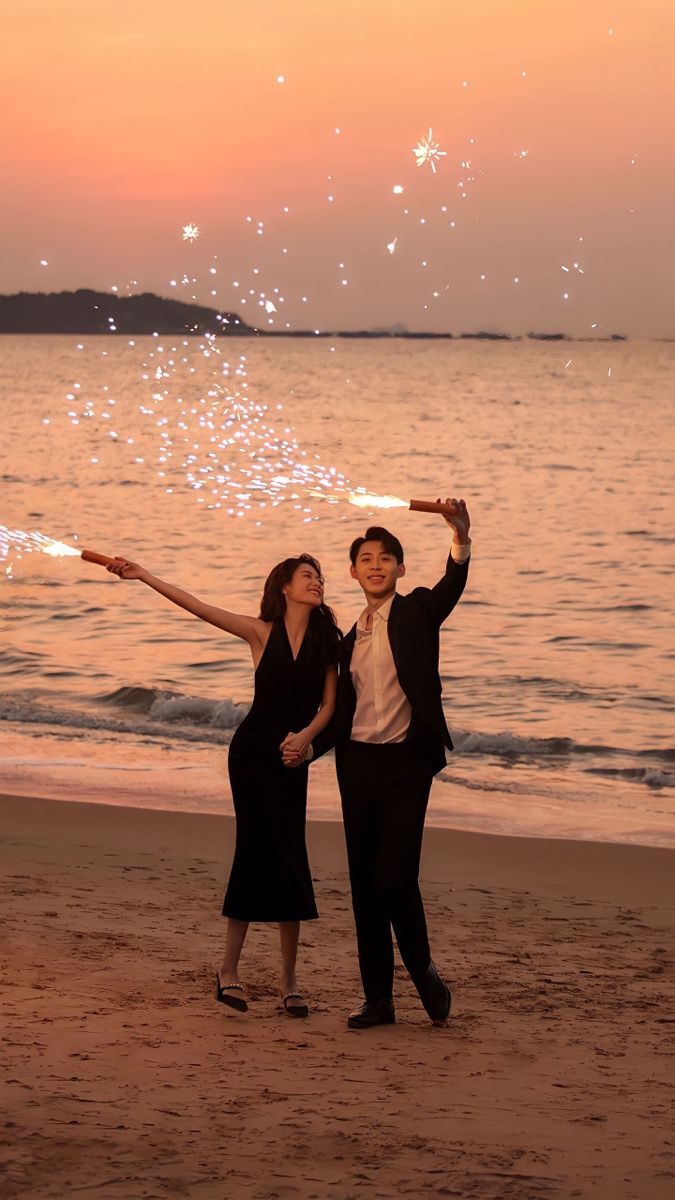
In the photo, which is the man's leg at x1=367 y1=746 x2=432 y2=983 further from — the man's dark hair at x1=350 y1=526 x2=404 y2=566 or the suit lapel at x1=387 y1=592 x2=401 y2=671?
the man's dark hair at x1=350 y1=526 x2=404 y2=566

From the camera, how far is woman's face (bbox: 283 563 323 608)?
627cm

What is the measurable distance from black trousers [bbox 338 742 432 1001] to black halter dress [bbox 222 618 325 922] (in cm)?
24

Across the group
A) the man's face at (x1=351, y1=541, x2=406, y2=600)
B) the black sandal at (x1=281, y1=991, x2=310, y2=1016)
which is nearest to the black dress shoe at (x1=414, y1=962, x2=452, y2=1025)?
the black sandal at (x1=281, y1=991, x2=310, y2=1016)

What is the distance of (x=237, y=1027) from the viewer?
19.7 feet

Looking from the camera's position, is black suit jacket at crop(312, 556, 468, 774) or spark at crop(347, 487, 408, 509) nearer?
black suit jacket at crop(312, 556, 468, 774)

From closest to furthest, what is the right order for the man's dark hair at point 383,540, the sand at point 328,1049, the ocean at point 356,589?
1. the sand at point 328,1049
2. the man's dark hair at point 383,540
3. the ocean at point 356,589

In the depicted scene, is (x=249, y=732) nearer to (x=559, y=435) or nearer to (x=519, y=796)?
(x=519, y=796)

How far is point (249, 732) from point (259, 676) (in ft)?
0.77

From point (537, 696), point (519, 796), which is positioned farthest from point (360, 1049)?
point (537, 696)

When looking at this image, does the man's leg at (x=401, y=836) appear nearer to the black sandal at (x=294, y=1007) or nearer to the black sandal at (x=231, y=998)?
the black sandal at (x=294, y=1007)

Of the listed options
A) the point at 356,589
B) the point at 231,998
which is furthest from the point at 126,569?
the point at 356,589

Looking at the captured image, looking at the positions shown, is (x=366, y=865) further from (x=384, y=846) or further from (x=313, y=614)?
(x=313, y=614)

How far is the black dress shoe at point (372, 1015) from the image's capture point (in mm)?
6109

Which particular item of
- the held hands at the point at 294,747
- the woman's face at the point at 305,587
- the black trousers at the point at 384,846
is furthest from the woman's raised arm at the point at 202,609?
the black trousers at the point at 384,846
